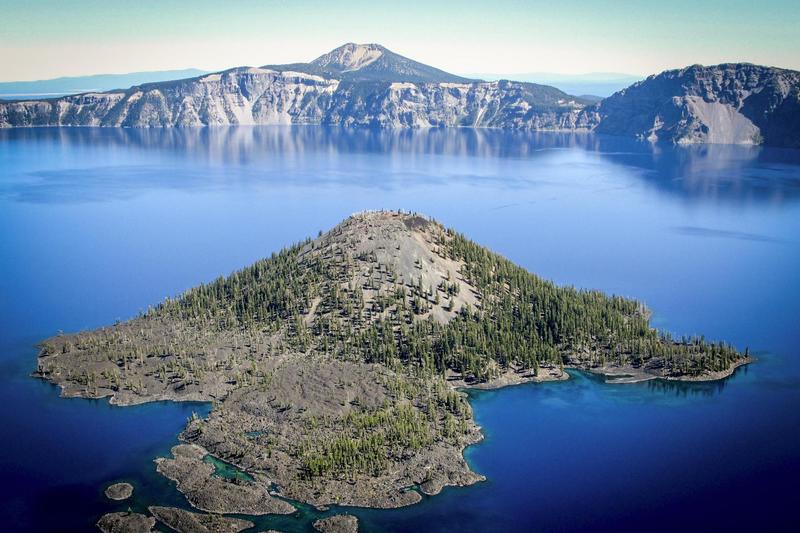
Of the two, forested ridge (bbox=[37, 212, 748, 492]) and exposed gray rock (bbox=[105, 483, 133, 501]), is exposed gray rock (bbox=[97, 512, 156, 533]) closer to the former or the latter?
exposed gray rock (bbox=[105, 483, 133, 501])

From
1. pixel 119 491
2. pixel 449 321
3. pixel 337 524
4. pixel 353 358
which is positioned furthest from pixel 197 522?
pixel 449 321

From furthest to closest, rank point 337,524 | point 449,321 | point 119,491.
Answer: point 449,321 → point 119,491 → point 337,524

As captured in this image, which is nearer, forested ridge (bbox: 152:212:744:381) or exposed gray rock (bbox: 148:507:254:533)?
exposed gray rock (bbox: 148:507:254:533)

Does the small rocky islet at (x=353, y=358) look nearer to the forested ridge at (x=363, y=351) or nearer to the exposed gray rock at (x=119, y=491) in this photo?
the forested ridge at (x=363, y=351)

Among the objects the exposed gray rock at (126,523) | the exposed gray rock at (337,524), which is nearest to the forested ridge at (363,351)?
the exposed gray rock at (337,524)

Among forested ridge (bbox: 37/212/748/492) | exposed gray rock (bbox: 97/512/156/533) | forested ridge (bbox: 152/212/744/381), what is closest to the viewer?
exposed gray rock (bbox: 97/512/156/533)

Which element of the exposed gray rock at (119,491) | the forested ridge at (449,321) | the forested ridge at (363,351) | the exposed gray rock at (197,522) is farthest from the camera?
the forested ridge at (449,321)

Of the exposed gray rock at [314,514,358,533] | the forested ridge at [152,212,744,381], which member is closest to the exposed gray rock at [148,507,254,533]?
the exposed gray rock at [314,514,358,533]

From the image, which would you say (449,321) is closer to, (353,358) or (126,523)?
(353,358)

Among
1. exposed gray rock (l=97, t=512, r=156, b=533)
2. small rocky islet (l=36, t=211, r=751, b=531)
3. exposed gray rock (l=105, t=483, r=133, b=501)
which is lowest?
exposed gray rock (l=97, t=512, r=156, b=533)
